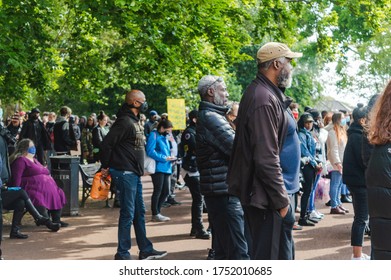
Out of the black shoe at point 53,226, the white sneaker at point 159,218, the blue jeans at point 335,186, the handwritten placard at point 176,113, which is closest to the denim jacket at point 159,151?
the white sneaker at point 159,218

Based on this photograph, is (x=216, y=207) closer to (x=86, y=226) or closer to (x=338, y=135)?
(x=86, y=226)

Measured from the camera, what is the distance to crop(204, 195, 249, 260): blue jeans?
270 inches

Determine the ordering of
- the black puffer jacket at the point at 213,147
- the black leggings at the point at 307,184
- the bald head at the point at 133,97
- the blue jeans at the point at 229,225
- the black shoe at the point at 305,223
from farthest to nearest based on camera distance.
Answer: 1. the black shoe at the point at 305,223
2. the black leggings at the point at 307,184
3. the bald head at the point at 133,97
4. the black puffer jacket at the point at 213,147
5. the blue jeans at the point at 229,225

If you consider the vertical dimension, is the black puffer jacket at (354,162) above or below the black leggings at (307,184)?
above

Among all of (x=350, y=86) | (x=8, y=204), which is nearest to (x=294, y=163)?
(x=8, y=204)

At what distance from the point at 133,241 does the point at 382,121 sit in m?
6.50

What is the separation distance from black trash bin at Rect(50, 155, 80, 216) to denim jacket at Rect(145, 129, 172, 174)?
161 centimetres

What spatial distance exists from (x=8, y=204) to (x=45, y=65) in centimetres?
537

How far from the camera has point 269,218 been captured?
5078 mm

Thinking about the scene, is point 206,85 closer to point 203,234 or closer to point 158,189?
point 203,234

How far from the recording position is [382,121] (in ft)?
15.7

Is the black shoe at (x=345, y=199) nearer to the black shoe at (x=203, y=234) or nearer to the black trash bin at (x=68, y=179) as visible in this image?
the black trash bin at (x=68, y=179)

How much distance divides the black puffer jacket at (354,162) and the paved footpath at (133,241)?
124cm

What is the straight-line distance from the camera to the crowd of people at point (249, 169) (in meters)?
4.96
